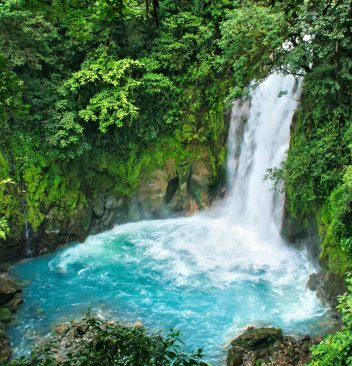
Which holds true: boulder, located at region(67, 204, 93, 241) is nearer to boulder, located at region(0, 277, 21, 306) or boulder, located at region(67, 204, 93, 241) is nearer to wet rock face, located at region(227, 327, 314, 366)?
boulder, located at region(0, 277, 21, 306)

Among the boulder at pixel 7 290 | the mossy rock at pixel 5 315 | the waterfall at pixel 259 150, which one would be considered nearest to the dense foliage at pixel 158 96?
the waterfall at pixel 259 150

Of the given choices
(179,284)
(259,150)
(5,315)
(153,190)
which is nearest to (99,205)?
(153,190)

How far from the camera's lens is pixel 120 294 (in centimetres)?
1054

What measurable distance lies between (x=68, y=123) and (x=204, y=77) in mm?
4594

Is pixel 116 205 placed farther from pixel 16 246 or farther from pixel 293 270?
pixel 293 270

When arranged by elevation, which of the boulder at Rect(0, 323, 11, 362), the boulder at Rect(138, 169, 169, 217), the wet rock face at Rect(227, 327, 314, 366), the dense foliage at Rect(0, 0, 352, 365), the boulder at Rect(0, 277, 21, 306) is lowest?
the boulder at Rect(0, 323, 11, 362)

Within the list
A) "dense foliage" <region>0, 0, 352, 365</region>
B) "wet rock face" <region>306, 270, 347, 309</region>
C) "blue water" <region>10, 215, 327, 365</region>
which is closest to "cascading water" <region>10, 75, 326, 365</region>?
"blue water" <region>10, 215, 327, 365</region>

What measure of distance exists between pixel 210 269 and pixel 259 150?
413 cm

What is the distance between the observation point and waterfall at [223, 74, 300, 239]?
1225 centimetres

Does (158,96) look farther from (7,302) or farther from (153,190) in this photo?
(7,302)

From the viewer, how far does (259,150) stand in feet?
42.7

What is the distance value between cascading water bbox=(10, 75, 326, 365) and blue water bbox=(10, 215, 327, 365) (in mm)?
25

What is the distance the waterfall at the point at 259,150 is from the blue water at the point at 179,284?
67cm

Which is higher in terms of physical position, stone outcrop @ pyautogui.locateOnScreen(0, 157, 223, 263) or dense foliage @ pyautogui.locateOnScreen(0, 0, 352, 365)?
dense foliage @ pyautogui.locateOnScreen(0, 0, 352, 365)
